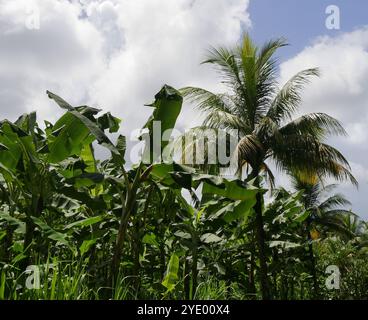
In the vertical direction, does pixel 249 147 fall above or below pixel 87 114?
above

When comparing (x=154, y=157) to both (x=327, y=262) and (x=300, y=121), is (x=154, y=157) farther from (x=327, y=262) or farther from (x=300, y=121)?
(x=327, y=262)

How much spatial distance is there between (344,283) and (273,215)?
1402 centimetres

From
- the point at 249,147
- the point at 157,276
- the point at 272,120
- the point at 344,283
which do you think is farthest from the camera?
the point at 344,283

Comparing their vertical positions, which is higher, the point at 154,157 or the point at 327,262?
the point at 327,262

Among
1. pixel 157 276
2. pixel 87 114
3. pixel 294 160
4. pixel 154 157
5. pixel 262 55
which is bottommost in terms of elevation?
pixel 157 276

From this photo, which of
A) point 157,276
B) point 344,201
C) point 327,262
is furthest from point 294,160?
point 344,201

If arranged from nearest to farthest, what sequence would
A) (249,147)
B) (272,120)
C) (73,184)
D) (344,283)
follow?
(73,184), (249,147), (272,120), (344,283)

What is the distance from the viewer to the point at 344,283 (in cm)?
2198

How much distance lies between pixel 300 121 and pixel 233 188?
8657 mm

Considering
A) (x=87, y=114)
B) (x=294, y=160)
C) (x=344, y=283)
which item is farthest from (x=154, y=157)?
(x=344, y=283)

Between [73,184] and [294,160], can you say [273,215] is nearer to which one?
[294,160]

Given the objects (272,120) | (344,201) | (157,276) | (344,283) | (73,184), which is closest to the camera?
(73,184)

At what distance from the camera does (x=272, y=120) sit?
13.1 m

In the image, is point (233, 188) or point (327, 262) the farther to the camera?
point (327, 262)
